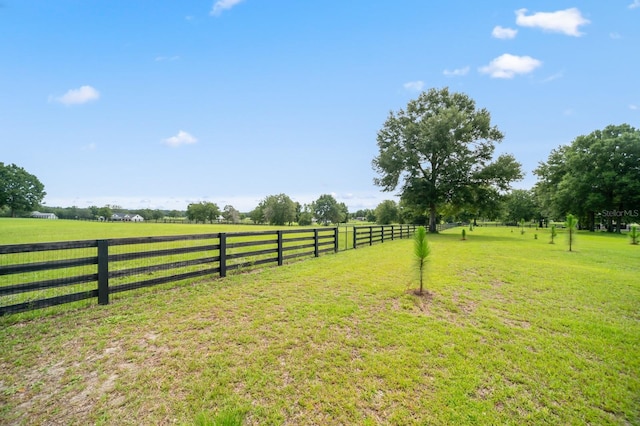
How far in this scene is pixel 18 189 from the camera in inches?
2275

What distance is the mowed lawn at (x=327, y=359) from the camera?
2191 mm

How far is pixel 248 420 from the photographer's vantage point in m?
2.06

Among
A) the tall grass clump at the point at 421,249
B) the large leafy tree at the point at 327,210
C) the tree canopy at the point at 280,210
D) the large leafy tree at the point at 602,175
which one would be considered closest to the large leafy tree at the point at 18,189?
the tree canopy at the point at 280,210

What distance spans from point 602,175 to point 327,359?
40.2 m

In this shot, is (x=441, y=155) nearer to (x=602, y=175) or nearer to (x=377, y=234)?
(x=377, y=234)

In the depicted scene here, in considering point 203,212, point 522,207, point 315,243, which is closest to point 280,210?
point 203,212

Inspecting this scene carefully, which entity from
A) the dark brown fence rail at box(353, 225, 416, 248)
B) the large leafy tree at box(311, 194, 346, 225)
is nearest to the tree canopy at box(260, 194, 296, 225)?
the large leafy tree at box(311, 194, 346, 225)

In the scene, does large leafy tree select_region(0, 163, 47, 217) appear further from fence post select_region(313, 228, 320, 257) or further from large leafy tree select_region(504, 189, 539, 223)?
large leafy tree select_region(504, 189, 539, 223)

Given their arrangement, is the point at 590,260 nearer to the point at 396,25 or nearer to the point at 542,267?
the point at 542,267

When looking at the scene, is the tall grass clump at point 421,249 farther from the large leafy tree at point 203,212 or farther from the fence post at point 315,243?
the large leafy tree at point 203,212

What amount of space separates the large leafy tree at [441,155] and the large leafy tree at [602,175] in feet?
42.8

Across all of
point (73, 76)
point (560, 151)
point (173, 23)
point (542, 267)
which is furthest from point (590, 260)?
point (560, 151)

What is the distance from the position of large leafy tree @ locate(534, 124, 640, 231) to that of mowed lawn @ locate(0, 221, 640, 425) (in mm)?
33505

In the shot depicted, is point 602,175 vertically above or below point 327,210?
above
